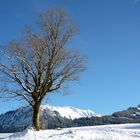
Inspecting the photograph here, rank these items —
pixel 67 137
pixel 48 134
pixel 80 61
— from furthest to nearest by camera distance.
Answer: pixel 80 61
pixel 48 134
pixel 67 137

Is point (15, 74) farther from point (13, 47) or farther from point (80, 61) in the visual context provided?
point (80, 61)

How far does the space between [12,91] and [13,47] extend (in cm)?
443

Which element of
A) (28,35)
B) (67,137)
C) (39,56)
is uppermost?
(28,35)

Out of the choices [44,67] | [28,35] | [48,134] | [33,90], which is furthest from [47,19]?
[48,134]

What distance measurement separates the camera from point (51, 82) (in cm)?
3753

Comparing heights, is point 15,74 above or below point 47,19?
below

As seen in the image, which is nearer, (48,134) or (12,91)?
(48,134)

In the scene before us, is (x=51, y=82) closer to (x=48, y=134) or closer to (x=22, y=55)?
(x=22, y=55)

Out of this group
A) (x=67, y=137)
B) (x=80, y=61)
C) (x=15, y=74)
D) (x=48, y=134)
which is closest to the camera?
(x=67, y=137)

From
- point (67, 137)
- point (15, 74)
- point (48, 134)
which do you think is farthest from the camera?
point (15, 74)

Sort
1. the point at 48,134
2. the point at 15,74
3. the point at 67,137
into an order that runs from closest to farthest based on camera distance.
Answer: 1. the point at 67,137
2. the point at 48,134
3. the point at 15,74

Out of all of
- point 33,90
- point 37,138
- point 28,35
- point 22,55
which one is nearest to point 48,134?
point 37,138

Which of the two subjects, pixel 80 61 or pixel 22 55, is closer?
pixel 22 55

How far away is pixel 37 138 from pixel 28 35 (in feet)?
43.7
